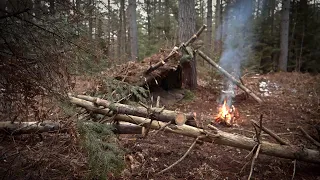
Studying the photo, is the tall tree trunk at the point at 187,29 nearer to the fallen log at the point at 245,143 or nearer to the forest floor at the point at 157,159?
the forest floor at the point at 157,159

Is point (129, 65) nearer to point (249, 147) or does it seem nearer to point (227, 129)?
point (227, 129)

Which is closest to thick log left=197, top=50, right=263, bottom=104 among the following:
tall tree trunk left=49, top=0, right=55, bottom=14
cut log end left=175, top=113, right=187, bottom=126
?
cut log end left=175, top=113, right=187, bottom=126

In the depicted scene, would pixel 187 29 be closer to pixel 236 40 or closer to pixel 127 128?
pixel 127 128

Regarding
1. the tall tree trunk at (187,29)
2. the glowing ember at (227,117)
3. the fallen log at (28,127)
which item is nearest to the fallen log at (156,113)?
the fallen log at (28,127)

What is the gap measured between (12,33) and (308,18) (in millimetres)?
19590

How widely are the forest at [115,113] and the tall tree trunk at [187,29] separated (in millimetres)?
37

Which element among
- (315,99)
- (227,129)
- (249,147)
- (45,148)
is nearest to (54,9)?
(45,148)

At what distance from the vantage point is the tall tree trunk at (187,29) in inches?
374

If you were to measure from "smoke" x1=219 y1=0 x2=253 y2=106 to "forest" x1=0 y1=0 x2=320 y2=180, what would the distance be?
1.48 ft

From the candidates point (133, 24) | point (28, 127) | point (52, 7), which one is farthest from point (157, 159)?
point (133, 24)

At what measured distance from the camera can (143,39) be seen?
2353cm

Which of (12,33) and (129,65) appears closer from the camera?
(12,33)

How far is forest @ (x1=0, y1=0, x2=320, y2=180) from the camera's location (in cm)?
316

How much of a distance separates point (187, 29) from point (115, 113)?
213 inches
